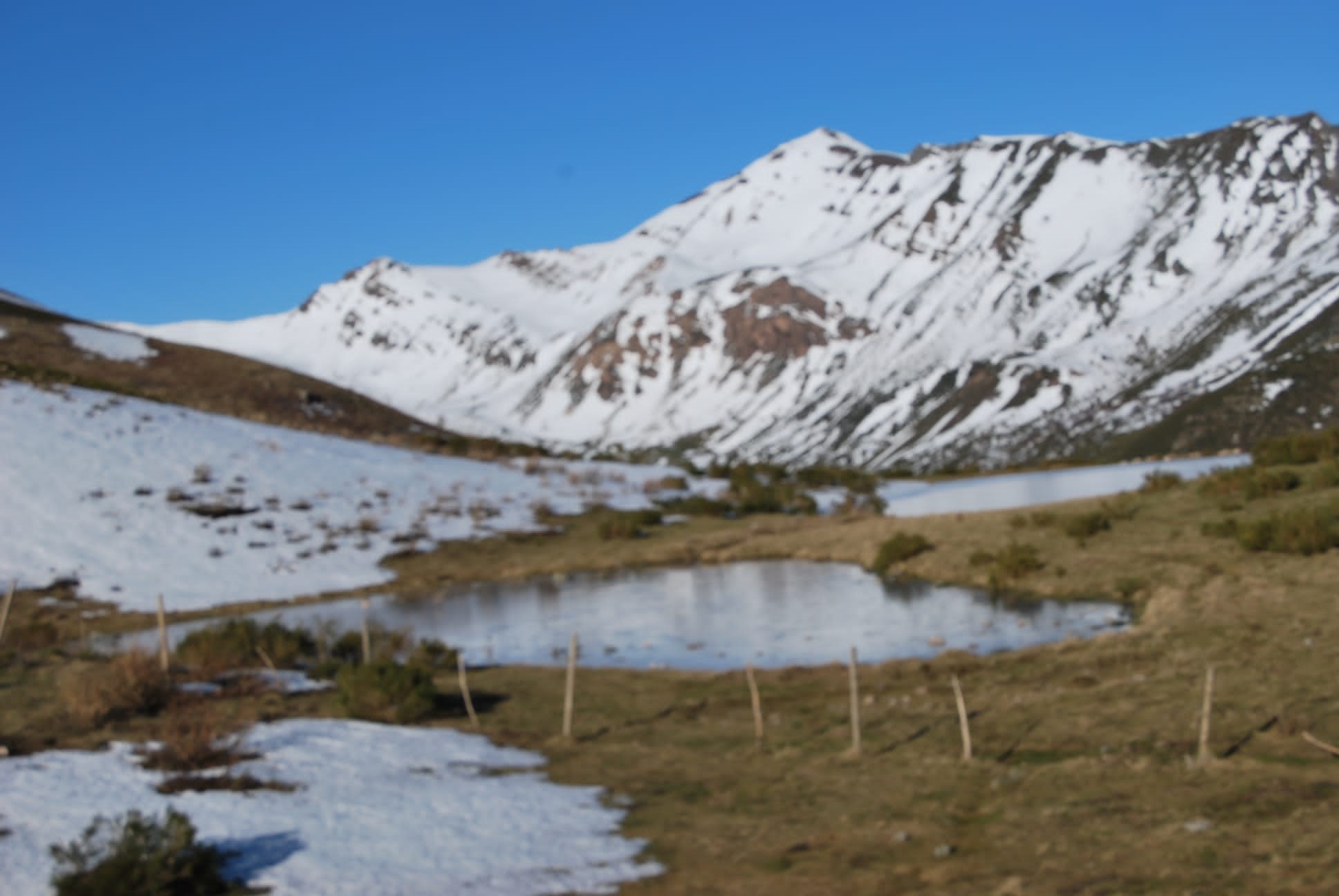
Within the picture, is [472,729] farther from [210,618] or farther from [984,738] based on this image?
[210,618]

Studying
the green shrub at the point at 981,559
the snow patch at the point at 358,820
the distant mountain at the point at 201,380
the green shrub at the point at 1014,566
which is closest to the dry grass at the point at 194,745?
the snow patch at the point at 358,820

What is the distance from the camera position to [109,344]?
61062 mm

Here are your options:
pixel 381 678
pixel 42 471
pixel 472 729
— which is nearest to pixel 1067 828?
pixel 472 729

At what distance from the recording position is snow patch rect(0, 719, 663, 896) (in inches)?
433

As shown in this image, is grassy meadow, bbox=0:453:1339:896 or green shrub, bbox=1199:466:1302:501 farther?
green shrub, bbox=1199:466:1302:501

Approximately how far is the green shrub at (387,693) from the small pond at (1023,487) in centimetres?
2931

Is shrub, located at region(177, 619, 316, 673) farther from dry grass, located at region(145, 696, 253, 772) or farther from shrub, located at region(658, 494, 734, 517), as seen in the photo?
shrub, located at region(658, 494, 734, 517)

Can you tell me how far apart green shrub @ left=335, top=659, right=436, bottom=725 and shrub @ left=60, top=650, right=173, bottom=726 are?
9.20 feet

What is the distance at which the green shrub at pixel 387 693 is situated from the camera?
18453 millimetres

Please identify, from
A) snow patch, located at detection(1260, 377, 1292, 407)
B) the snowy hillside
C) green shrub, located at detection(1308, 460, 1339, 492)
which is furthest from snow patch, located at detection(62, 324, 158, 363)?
snow patch, located at detection(1260, 377, 1292, 407)

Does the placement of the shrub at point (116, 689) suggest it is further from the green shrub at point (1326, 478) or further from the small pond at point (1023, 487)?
the small pond at point (1023, 487)

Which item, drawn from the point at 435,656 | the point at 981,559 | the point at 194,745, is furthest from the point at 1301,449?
the point at 194,745

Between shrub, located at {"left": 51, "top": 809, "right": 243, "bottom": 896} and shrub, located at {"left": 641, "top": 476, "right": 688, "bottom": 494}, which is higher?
shrub, located at {"left": 641, "top": 476, "right": 688, "bottom": 494}

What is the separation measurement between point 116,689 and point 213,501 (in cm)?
2460
